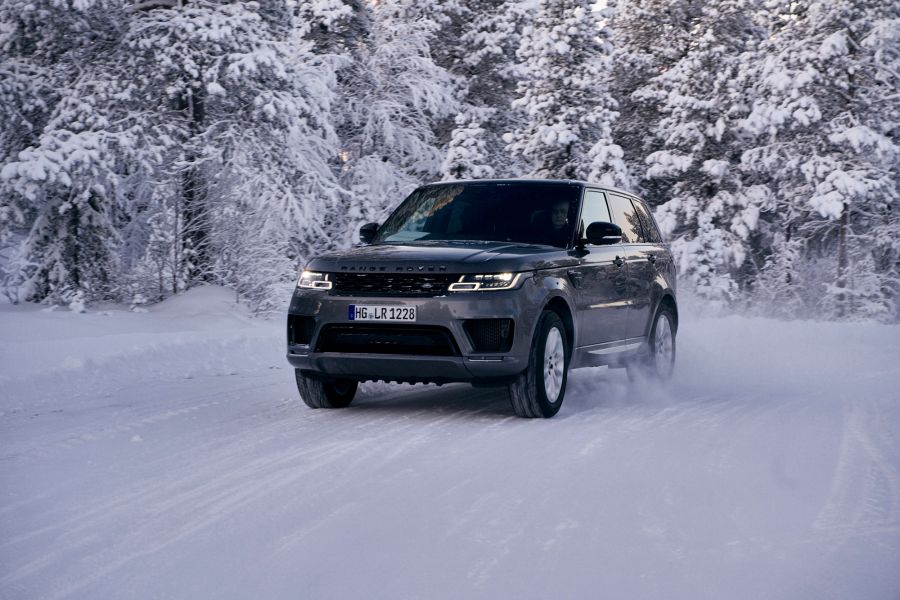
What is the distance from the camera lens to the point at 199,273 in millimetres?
15727

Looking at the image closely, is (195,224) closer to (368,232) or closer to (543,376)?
(368,232)

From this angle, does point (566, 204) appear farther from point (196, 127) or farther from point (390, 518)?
point (196, 127)

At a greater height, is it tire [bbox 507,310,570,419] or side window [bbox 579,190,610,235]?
side window [bbox 579,190,610,235]

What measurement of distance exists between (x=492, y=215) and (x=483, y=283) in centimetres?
149

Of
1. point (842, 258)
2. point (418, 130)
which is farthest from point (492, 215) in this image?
point (842, 258)

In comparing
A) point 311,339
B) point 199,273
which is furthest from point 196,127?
point 311,339

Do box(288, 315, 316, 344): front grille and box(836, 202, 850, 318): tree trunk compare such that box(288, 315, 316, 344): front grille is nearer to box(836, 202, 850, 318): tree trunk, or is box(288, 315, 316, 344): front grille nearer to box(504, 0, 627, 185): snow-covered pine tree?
box(504, 0, 627, 185): snow-covered pine tree

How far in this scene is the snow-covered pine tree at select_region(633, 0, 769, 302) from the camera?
3164 centimetres

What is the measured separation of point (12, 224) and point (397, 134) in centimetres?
1389

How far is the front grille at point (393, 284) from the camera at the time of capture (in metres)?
7.58

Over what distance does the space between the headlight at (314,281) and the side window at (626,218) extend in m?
3.11

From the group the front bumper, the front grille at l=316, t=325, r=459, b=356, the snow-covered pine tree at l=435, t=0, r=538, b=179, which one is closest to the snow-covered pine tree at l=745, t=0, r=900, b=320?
the snow-covered pine tree at l=435, t=0, r=538, b=179

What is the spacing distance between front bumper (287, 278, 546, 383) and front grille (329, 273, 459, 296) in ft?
0.16

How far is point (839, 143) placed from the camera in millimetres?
28891
